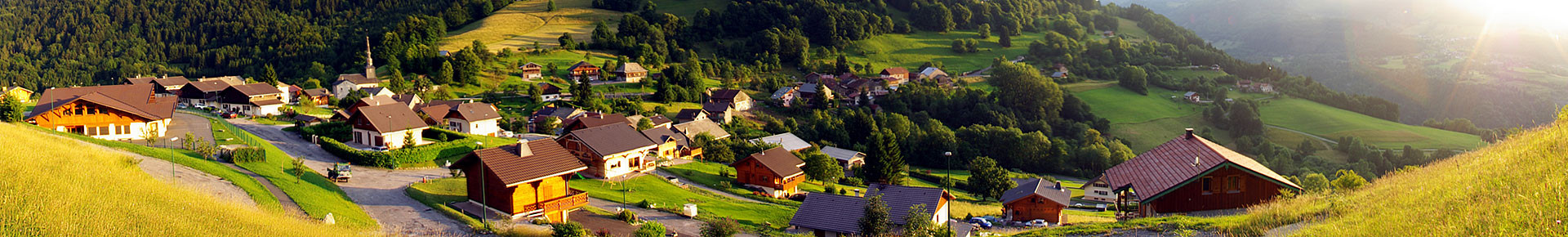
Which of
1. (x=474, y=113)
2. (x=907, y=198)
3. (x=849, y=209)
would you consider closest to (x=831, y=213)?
(x=849, y=209)

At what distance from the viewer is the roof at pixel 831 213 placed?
21.7 m

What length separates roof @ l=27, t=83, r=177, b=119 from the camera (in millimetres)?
31953

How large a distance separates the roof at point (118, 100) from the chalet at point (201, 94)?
1615 cm

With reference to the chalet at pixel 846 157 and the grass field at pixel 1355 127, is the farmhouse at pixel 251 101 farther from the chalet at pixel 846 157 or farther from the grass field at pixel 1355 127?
the grass field at pixel 1355 127

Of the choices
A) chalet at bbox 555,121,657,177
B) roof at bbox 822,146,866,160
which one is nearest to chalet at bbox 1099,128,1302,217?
chalet at bbox 555,121,657,177

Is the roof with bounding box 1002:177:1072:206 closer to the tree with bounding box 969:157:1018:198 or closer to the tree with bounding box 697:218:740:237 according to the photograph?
the tree with bounding box 969:157:1018:198

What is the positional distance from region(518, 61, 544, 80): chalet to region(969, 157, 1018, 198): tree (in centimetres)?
4681

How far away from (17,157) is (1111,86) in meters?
89.6

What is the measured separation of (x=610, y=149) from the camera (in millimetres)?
33969

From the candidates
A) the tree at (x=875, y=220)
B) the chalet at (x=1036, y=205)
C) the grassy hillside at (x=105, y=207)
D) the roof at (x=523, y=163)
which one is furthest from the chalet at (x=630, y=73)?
the tree at (x=875, y=220)

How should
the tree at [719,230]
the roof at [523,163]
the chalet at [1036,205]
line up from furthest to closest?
the chalet at [1036,205]
the roof at [523,163]
the tree at [719,230]

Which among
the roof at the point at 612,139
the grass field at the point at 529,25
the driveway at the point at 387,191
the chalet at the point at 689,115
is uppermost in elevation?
the grass field at the point at 529,25

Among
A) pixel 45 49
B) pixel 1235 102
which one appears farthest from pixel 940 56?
A: pixel 45 49

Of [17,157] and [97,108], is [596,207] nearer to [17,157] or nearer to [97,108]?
[17,157]
